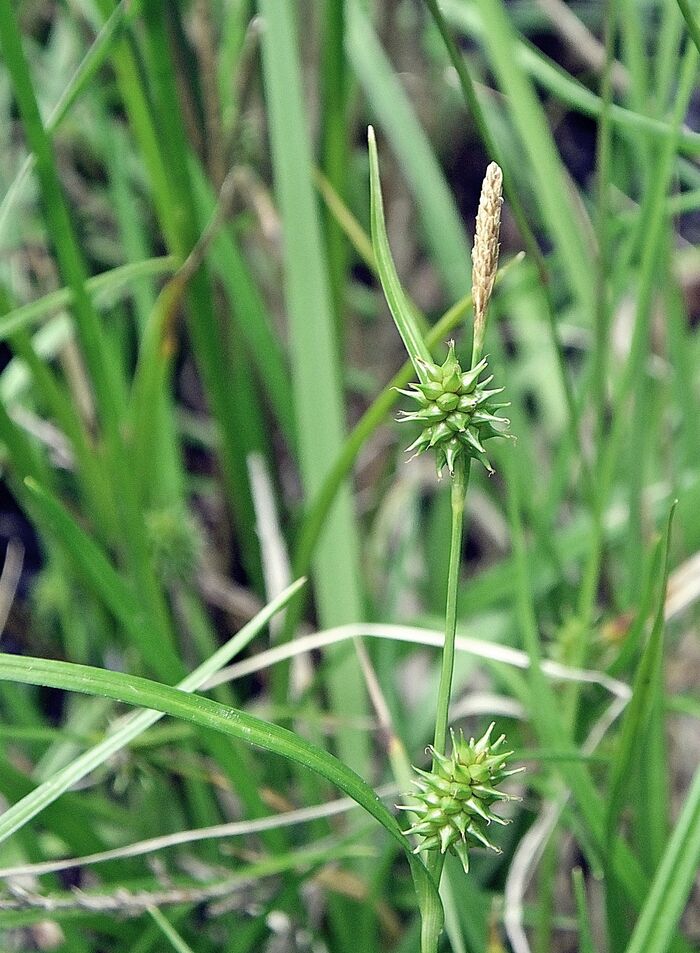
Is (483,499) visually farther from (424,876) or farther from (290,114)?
(424,876)

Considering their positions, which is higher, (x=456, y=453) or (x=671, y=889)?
(x=456, y=453)

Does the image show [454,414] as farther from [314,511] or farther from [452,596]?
[314,511]

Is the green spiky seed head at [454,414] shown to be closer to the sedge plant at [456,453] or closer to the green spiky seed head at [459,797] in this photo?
the sedge plant at [456,453]

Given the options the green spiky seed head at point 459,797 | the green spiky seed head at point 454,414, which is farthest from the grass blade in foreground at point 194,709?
the green spiky seed head at point 454,414

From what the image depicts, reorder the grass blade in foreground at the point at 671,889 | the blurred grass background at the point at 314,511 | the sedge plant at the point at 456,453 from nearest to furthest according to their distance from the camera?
the sedge plant at the point at 456,453 → the grass blade in foreground at the point at 671,889 → the blurred grass background at the point at 314,511

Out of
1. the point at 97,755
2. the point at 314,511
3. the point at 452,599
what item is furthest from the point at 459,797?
the point at 314,511

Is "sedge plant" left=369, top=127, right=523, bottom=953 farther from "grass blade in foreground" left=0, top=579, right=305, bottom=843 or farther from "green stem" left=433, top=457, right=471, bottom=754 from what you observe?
"grass blade in foreground" left=0, top=579, right=305, bottom=843
